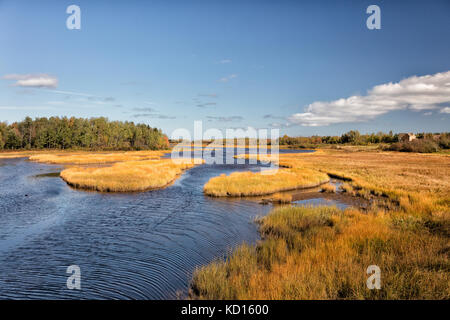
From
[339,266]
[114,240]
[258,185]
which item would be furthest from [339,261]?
[258,185]

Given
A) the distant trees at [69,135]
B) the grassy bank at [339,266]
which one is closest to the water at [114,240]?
the grassy bank at [339,266]

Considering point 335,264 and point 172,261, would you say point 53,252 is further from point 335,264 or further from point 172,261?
point 335,264

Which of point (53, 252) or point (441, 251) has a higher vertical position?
point (441, 251)

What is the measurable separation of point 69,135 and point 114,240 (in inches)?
5010

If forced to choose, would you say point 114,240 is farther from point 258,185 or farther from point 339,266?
point 258,185

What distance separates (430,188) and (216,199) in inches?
892

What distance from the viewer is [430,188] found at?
2572 cm

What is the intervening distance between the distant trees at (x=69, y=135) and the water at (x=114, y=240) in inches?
4335

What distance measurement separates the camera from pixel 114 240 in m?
14.6

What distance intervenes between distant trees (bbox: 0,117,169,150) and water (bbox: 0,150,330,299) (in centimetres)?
11012

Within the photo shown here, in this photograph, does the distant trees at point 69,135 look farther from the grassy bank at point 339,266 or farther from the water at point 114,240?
the grassy bank at point 339,266
